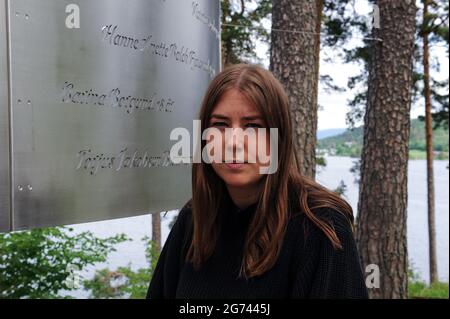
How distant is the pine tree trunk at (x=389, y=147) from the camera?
5.73m

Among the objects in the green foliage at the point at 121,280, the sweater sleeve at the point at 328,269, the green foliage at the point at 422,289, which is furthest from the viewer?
the green foliage at the point at 422,289

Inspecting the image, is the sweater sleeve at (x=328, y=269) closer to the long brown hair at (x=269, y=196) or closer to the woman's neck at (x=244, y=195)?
the long brown hair at (x=269, y=196)

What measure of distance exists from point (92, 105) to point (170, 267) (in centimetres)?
76

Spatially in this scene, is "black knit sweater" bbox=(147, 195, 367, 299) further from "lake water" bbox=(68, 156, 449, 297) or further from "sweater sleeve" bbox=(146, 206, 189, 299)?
"lake water" bbox=(68, 156, 449, 297)

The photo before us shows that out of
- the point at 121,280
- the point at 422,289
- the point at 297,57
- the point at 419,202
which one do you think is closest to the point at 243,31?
the point at 297,57

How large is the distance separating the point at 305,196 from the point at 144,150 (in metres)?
1.04

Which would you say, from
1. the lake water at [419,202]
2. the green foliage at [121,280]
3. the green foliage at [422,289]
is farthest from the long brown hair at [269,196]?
the lake water at [419,202]

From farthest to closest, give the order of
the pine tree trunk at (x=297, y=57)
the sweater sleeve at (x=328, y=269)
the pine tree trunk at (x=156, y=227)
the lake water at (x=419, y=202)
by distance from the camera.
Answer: the lake water at (x=419, y=202) < the pine tree trunk at (x=156, y=227) < the pine tree trunk at (x=297, y=57) < the sweater sleeve at (x=328, y=269)

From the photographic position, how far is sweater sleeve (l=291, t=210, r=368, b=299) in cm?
122

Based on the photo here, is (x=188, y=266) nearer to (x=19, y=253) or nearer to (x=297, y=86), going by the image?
(x=297, y=86)

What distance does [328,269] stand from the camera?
121 centimetres

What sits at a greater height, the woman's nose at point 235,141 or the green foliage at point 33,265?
the woman's nose at point 235,141
